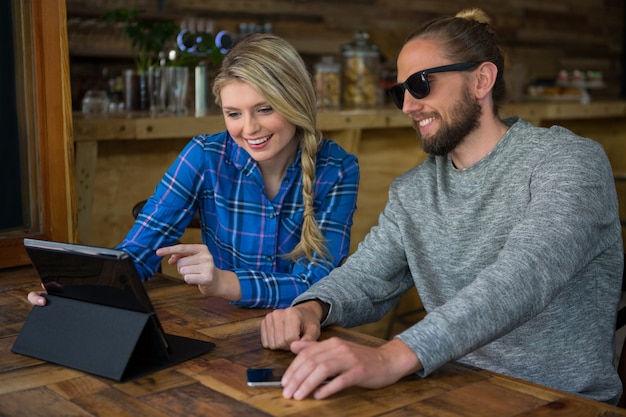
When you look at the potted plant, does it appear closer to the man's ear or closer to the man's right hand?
the man's ear

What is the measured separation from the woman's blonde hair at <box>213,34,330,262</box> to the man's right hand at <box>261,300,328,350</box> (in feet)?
1.29

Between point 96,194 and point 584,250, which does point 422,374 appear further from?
point 96,194

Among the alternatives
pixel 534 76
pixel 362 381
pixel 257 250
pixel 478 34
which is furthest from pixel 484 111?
pixel 534 76

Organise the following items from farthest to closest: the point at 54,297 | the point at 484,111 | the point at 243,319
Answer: the point at 484,111 → the point at 243,319 → the point at 54,297

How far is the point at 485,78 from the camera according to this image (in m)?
1.78

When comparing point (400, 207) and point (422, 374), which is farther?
point (400, 207)

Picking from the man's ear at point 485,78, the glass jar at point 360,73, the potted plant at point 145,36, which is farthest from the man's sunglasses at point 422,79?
the glass jar at point 360,73

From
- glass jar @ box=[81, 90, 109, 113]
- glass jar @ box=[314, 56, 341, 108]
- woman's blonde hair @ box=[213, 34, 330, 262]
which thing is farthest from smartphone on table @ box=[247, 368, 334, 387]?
glass jar @ box=[314, 56, 341, 108]

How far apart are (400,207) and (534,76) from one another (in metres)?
4.89

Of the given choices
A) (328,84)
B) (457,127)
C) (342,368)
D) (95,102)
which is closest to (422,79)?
(457,127)

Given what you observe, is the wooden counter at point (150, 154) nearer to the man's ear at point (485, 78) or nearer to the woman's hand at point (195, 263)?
the man's ear at point (485, 78)

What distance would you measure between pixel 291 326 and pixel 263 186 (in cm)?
63

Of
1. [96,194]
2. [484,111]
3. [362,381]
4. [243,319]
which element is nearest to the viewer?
[362,381]

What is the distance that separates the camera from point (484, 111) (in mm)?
1766
